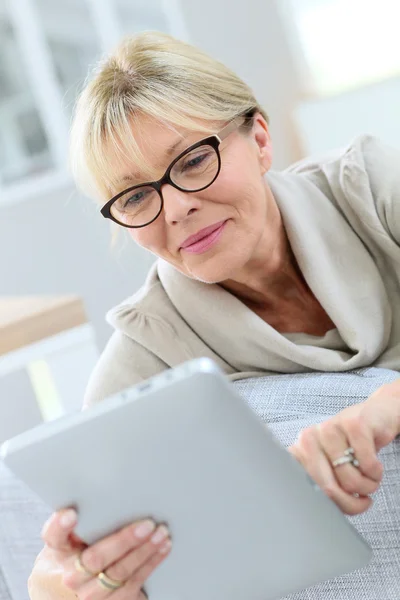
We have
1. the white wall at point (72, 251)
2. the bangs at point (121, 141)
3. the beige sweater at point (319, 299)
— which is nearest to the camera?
the bangs at point (121, 141)

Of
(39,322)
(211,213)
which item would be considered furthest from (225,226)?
(39,322)

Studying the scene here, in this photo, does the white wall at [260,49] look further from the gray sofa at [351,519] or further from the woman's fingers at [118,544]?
the woman's fingers at [118,544]

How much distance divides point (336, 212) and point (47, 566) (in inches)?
34.1

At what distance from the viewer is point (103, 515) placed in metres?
0.98

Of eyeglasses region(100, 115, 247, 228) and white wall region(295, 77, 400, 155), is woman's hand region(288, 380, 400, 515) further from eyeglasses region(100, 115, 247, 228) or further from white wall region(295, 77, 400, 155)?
white wall region(295, 77, 400, 155)

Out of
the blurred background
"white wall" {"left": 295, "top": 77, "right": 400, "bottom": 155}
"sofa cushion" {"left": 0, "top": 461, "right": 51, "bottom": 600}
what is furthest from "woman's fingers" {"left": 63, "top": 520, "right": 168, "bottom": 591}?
"white wall" {"left": 295, "top": 77, "right": 400, "bottom": 155}

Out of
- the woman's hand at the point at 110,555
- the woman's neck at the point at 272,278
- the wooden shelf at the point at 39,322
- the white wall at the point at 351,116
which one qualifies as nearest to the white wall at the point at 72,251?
the white wall at the point at 351,116

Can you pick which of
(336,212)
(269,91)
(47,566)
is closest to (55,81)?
(269,91)

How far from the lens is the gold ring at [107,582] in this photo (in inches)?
39.8

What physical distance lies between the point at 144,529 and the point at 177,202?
65cm

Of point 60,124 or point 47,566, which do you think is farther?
point 60,124

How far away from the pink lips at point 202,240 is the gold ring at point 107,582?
648 mm

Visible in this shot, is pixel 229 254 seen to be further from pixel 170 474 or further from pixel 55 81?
pixel 55 81

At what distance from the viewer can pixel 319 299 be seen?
1612mm
